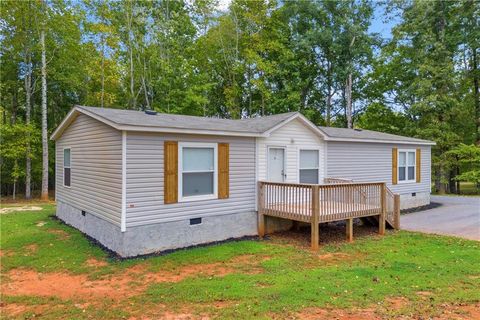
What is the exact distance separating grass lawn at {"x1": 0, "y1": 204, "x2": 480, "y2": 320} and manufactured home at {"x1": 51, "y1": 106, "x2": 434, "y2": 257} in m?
0.67

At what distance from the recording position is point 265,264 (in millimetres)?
6238

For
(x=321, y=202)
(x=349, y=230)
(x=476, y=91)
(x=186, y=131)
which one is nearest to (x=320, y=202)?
(x=321, y=202)

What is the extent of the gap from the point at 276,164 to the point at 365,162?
15.6 feet

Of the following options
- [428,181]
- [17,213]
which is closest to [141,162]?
[17,213]

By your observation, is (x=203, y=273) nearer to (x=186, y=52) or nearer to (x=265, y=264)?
(x=265, y=264)

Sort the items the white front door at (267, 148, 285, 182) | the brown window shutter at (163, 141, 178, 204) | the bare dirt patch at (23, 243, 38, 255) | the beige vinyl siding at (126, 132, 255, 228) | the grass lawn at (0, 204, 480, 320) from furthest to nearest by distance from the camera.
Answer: the white front door at (267, 148, 285, 182)
the brown window shutter at (163, 141, 178, 204)
the bare dirt patch at (23, 243, 38, 255)
the beige vinyl siding at (126, 132, 255, 228)
the grass lawn at (0, 204, 480, 320)

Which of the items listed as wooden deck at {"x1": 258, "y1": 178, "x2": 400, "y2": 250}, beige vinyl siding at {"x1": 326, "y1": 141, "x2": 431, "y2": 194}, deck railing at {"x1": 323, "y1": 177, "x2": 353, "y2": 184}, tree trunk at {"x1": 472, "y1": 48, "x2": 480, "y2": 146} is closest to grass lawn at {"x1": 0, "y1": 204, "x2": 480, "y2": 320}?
wooden deck at {"x1": 258, "y1": 178, "x2": 400, "y2": 250}

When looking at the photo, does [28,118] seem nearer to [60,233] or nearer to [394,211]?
[60,233]

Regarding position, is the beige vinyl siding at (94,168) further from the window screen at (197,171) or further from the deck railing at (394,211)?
the deck railing at (394,211)

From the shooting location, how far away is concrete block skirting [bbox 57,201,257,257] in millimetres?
6777

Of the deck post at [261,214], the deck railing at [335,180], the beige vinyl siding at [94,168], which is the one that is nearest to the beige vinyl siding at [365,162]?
the deck railing at [335,180]

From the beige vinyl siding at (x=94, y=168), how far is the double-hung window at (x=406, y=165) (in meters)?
11.8

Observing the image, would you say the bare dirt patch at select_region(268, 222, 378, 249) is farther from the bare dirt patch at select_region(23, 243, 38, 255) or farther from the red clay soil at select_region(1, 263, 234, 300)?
the bare dirt patch at select_region(23, 243, 38, 255)

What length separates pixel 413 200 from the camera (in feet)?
45.0
